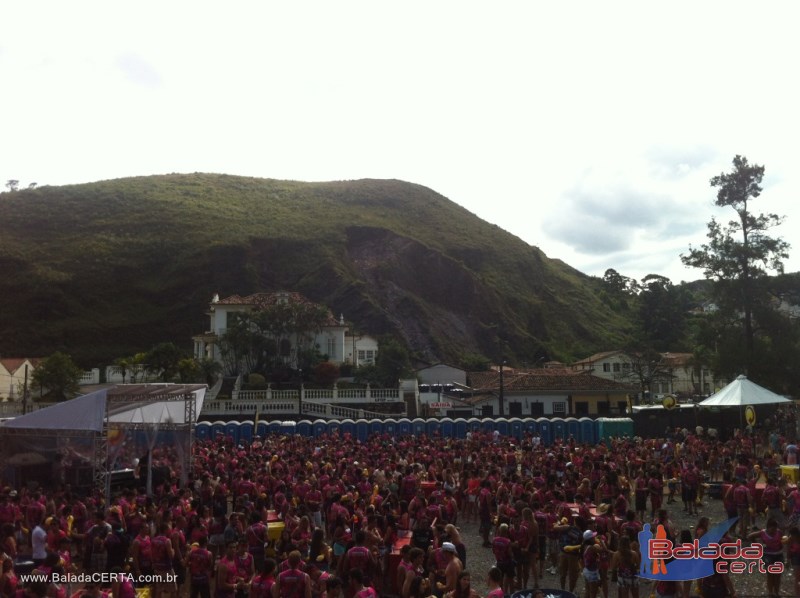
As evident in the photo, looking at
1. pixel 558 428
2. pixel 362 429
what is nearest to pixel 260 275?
pixel 362 429

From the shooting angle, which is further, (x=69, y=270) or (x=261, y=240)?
(x=261, y=240)

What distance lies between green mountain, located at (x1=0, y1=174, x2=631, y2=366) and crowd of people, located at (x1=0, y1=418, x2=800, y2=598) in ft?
204

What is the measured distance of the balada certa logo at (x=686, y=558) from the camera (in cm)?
984

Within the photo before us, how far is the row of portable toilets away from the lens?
35250 mm

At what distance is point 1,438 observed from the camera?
18.1 metres

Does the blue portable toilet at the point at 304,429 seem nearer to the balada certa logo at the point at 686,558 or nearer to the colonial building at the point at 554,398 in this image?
the colonial building at the point at 554,398

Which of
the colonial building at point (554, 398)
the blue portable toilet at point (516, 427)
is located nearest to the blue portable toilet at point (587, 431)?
the blue portable toilet at point (516, 427)

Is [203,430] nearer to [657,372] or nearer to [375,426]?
[375,426]

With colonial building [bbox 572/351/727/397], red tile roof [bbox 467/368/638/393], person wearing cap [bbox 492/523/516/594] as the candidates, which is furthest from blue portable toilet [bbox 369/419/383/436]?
colonial building [bbox 572/351/727/397]

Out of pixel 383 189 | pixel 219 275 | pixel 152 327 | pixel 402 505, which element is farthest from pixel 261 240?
pixel 402 505

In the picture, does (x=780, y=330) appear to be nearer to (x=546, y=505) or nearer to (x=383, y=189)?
(x=546, y=505)

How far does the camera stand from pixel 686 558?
33.4 feet

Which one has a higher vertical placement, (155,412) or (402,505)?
(155,412)

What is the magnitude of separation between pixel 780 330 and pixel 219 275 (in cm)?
7665
